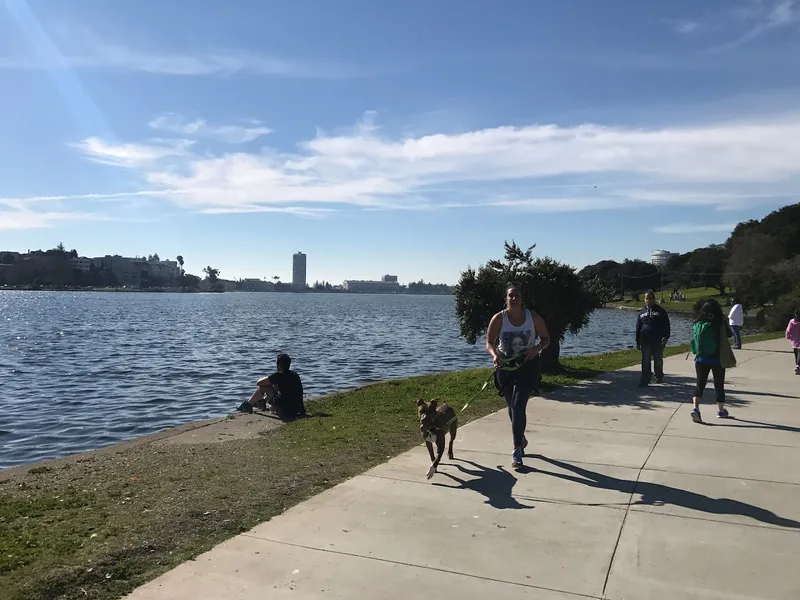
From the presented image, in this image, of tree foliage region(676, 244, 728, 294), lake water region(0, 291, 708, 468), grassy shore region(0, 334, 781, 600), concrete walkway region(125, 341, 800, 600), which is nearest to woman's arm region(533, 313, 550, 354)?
concrete walkway region(125, 341, 800, 600)

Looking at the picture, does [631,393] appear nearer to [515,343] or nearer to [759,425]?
[759,425]

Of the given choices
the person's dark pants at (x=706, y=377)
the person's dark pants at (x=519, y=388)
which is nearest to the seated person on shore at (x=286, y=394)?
the person's dark pants at (x=519, y=388)

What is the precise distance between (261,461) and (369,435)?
5.31ft

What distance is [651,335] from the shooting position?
12.2 meters

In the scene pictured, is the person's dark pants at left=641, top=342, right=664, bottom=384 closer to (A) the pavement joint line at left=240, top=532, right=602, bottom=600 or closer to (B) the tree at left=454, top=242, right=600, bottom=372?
(B) the tree at left=454, top=242, right=600, bottom=372

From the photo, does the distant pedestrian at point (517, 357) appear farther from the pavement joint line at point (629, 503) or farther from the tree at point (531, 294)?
the tree at point (531, 294)

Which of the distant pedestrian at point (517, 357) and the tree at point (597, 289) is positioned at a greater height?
the tree at point (597, 289)

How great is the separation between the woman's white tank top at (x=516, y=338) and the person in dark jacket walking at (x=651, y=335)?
241 inches

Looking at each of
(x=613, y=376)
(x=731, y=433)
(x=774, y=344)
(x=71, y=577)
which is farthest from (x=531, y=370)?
(x=774, y=344)

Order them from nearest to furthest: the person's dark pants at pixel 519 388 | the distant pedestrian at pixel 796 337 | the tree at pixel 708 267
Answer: the person's dark pants at pixel 519 388 → the distant pedestrian at pixel 796 337 → the tree at pixel 708 267

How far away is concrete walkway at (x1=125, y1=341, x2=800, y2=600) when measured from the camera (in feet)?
13.4

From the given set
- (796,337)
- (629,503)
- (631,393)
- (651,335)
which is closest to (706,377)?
(631,393)

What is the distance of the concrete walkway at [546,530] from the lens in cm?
410

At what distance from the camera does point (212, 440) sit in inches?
363
